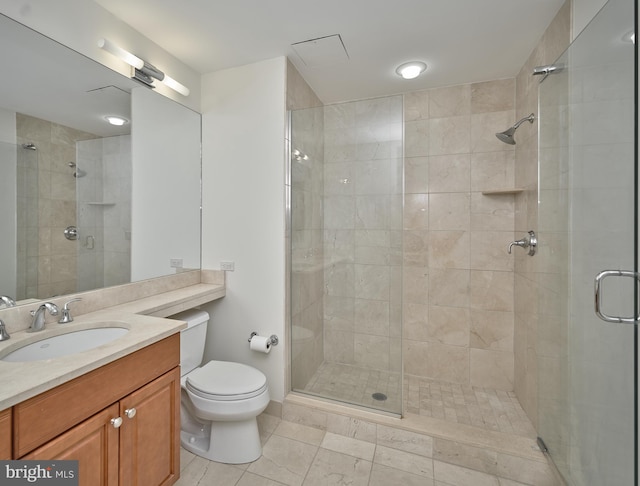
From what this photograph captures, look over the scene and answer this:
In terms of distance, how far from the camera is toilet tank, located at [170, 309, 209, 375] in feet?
5.84

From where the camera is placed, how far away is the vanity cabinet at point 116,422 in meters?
0.87

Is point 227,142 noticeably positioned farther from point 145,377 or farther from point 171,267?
point 145,377

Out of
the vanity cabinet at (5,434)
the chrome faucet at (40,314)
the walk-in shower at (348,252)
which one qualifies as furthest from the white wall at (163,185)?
the vanity cabinet at (5,434)

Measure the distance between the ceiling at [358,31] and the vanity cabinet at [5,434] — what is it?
1.84m

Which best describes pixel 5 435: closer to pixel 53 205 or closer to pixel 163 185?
pixel 53 205

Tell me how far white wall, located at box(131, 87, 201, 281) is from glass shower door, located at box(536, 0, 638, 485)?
2211mm

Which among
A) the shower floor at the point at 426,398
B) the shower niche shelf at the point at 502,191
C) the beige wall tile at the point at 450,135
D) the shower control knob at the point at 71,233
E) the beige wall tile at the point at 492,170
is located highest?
the beige wall tile at the point at 450,135

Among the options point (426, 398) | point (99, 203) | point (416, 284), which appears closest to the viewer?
point (99, 203)

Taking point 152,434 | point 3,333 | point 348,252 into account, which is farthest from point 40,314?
point 348,252

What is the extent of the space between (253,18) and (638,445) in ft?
7.95

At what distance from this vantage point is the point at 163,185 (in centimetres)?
199

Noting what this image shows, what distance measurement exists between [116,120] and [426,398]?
280 cm

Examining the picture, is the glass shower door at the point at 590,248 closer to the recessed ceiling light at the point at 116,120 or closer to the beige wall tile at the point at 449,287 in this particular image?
the beige wall tile at the point at 449,287

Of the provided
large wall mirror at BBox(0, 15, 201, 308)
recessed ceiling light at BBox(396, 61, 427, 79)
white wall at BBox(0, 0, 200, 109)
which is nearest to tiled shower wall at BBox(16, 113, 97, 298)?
large wall mirror at BBox(0, 15, 201, 308)
